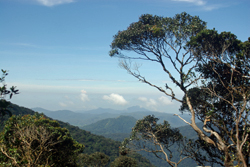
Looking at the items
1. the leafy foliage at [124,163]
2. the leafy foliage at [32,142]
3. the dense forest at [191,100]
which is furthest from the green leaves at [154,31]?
the leafy foliage at [124,163]

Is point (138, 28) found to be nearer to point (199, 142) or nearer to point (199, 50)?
point (199, 50)

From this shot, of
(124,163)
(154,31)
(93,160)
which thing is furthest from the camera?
(93,160)

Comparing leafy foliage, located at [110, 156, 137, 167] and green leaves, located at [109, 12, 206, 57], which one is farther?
leafy foliage, located at [110, 156, 137, 167]

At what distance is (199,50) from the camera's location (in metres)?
12.0

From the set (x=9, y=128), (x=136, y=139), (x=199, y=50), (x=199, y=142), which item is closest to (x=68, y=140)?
(x=9, y=128)

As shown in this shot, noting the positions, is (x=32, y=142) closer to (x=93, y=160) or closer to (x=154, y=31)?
(x=154, y=31)

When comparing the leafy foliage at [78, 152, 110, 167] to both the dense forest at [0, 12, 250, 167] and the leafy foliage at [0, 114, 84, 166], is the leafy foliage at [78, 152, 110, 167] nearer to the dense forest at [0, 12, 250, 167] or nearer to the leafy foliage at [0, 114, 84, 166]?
the leafy foliage at [0, 114, 84, 166]

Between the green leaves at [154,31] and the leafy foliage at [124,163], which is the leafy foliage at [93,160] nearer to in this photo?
the leafy foliage at [124,163]

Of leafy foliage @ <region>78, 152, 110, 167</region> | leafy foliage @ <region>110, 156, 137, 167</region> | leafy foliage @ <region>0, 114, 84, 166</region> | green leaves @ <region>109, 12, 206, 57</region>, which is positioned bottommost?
leafy foliage @ <region>78, 152, 110, 167</region>

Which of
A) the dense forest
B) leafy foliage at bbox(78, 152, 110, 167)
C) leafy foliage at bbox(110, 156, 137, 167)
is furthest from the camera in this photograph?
leafy foliage at bbox(78, 152, 110, 167)

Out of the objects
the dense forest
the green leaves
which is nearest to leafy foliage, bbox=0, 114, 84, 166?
the dense forest

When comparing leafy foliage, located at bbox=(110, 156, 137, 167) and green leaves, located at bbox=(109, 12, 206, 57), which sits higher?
green leaves, located at bbox=(109, 12, 206, 57)

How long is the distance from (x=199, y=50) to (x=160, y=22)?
3.77 meters

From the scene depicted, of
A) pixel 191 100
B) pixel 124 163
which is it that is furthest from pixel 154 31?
pixel 124 163
